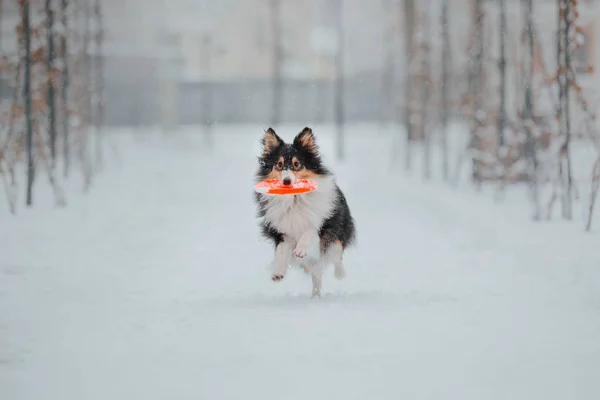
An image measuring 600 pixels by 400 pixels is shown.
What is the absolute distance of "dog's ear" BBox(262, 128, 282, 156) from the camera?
7441 mm

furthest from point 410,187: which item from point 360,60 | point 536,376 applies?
point 360,60

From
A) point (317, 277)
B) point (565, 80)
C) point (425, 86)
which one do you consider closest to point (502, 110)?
point (565, 80)

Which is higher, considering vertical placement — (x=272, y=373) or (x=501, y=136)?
(x=501, y=136)

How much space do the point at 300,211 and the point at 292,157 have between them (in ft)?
1.49

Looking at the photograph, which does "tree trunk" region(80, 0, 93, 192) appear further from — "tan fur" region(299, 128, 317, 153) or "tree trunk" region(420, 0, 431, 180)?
"tan fur" region(299, 128, 317, 153)

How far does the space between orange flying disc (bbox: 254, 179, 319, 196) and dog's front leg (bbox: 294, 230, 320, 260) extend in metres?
0.39

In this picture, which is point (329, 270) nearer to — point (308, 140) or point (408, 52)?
point (308, 140)

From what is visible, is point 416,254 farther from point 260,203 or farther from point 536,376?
point 536,376

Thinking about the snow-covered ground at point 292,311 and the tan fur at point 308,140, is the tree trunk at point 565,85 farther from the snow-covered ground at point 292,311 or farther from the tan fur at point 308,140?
the tan fur at point 308,140

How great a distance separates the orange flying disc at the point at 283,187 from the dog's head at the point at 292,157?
0.06 m

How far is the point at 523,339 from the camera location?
20.1 ft

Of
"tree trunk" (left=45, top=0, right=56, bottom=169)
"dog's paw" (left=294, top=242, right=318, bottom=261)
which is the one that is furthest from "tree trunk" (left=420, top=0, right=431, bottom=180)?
"dog's paw" (left=294, top=242, right=318, bottom=261)

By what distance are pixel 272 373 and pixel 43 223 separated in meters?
8.56

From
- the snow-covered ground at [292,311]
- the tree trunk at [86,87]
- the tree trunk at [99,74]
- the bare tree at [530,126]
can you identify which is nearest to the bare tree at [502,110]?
the bare tree at [530,126]
